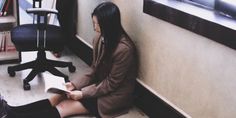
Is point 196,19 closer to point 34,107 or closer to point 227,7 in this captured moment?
point 227,7

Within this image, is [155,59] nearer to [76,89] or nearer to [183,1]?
[183,1]

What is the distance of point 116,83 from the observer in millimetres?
2408

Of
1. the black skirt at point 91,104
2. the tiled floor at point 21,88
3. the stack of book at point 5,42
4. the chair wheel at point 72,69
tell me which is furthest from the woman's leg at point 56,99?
the stack of book at point 5,42

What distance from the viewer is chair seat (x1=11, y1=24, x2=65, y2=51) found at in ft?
8.95

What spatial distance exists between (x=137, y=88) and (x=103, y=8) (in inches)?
25.3

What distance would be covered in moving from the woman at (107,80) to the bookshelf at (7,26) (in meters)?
1.06

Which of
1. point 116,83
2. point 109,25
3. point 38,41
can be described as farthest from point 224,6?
point 38,41

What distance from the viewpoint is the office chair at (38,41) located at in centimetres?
274

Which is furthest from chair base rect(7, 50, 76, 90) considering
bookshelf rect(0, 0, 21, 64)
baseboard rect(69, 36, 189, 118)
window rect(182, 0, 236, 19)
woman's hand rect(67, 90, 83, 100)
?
window rect(182, 0, 236, 19)

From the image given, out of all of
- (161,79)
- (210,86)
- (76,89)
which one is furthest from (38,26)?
(210,86)

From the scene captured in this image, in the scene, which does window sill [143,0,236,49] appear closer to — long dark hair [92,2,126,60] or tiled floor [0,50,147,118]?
long dark hair [92,2,126,60]

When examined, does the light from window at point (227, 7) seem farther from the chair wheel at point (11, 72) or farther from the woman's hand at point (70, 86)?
the chair wheel at point (11, 72)

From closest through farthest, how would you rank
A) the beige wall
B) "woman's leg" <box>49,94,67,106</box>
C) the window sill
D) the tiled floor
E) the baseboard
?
the window sill, the beige wall, the baseboard, "woman's leg" <box>49,94,67,106</box>, the tiled floor

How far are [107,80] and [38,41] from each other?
2.22 ft
